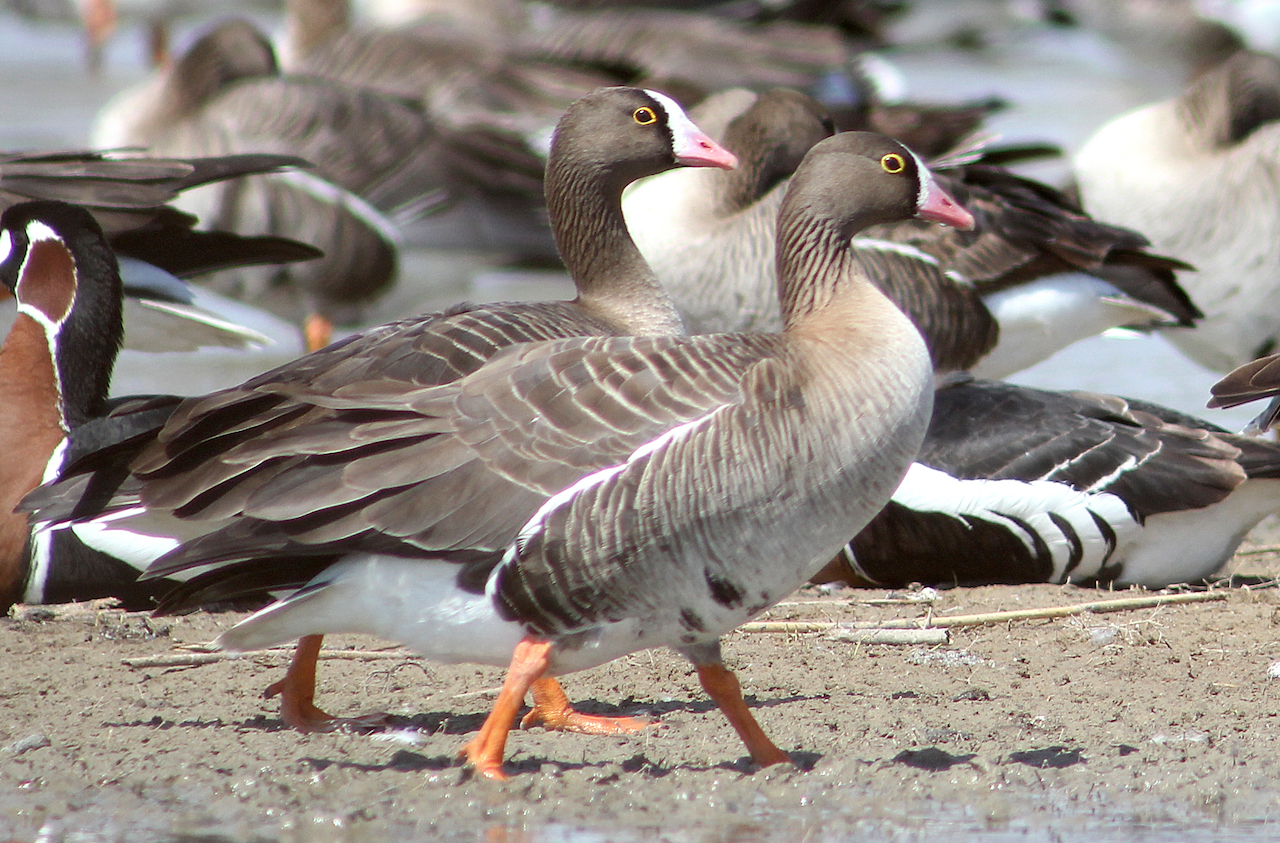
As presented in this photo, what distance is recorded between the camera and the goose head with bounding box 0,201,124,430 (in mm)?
6145

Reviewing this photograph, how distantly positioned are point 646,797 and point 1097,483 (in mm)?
2585

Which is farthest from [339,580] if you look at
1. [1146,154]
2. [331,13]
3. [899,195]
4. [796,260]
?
[331,13]

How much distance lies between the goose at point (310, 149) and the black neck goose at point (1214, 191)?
3.85 m

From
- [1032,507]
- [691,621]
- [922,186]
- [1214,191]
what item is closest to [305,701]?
[691,621]

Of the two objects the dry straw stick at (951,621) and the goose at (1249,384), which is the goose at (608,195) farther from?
the goose at (1249,384)

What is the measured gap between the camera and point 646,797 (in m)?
4.04

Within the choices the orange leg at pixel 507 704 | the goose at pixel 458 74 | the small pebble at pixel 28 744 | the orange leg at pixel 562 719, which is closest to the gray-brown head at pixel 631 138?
the orange leg at pixel 562 719

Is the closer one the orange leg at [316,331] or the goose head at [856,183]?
the goose head at [856,183]

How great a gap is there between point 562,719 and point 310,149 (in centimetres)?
689

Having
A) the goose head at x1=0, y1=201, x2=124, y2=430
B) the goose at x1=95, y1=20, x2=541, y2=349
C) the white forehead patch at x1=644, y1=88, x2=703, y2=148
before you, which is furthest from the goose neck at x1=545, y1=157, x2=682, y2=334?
the goose at x1=95, y1=20, x2=541, y2=349

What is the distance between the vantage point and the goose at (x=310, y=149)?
1040cm

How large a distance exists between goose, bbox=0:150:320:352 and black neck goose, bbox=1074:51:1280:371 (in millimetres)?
4504

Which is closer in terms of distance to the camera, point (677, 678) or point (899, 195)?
point (899, 195)

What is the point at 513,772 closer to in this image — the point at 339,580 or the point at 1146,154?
the point at 339,580
